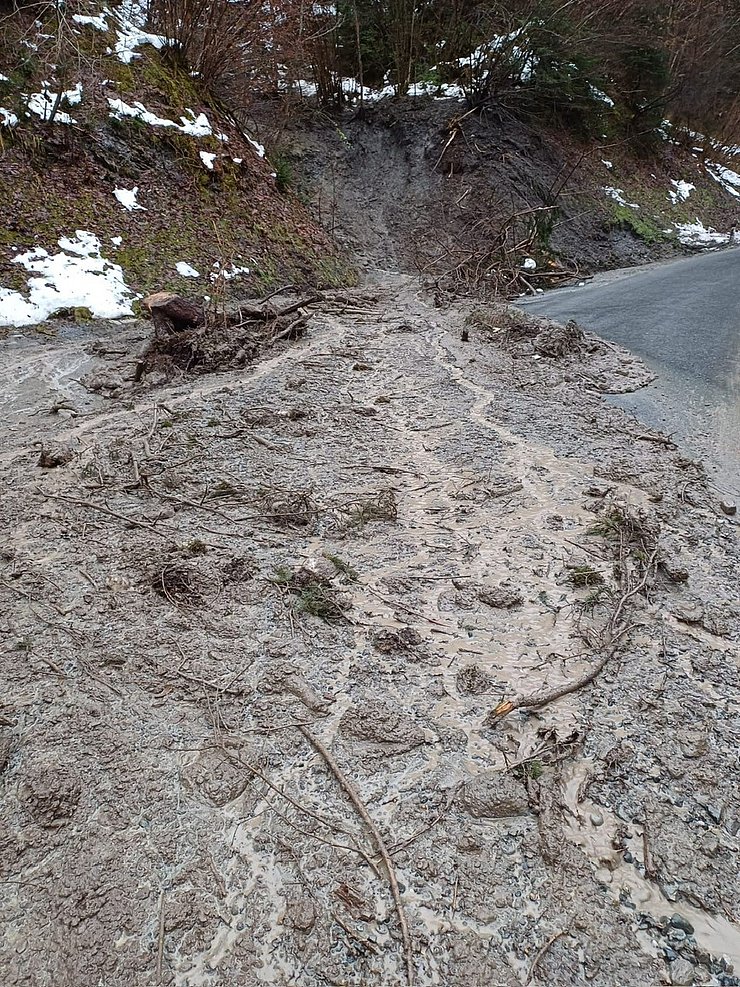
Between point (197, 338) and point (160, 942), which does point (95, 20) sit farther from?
point (160, 942)

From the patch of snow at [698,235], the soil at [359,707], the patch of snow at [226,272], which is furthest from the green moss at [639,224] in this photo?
the soil at [359,707]

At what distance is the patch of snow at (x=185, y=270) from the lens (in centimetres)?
863

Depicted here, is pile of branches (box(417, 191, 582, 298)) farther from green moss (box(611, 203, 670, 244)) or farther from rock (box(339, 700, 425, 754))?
rock (box(339, 700, 425, 754))

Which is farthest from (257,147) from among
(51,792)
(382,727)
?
(51,792)

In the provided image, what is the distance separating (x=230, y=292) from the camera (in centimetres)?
895

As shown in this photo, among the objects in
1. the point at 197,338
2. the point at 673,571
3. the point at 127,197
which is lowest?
the point at 673,571

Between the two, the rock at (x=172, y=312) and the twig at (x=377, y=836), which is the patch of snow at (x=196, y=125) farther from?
the twig at (x=377, y=836)

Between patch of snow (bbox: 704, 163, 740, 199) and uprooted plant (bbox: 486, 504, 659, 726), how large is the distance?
19.6 m

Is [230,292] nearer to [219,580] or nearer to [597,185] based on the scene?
[219,580]

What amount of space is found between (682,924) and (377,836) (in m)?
0.99

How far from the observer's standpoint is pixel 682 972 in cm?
178

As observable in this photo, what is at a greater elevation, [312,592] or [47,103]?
[47,103]

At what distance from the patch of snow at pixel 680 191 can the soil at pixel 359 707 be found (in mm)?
14820

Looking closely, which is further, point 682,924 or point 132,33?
point 132,33
